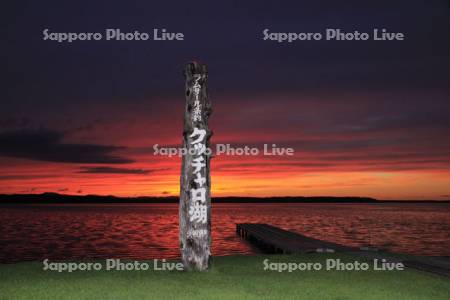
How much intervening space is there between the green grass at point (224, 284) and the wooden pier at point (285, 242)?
712cm

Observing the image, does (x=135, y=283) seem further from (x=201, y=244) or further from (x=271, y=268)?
(x=271, y=268)

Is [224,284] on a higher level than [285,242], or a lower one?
higher

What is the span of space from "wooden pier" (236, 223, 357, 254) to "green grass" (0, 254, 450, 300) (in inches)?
280

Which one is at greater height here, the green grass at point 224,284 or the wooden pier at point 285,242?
the green grass at point 224,284

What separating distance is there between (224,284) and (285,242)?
19.8m

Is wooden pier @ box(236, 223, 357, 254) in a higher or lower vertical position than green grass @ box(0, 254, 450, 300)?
lower

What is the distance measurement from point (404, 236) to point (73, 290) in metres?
55.0

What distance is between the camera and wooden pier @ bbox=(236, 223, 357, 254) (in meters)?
26.4

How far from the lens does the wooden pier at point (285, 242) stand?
2638 cm

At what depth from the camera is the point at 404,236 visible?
62656mm

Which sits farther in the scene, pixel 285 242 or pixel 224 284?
pixel 285 242

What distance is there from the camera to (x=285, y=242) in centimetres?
3344

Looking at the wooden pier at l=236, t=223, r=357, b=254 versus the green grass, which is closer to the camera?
the green grass

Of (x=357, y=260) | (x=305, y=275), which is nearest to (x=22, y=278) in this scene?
(x=305, y=275)
